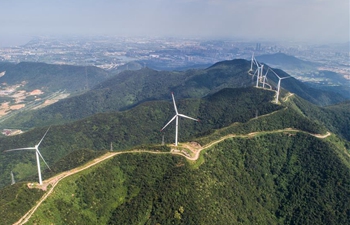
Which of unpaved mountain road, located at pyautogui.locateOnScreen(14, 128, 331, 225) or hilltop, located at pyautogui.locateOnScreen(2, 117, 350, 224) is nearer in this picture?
unpaved mountain road, located at pyautogui.locateOnScreen(14, 128, 331, 225)

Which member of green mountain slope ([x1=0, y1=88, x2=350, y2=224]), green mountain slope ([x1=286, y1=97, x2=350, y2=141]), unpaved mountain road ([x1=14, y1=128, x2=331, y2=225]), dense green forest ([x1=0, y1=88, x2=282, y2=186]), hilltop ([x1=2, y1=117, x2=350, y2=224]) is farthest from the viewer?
green mountain slope ([x1=286, y1=97, x2=350, y2=141])

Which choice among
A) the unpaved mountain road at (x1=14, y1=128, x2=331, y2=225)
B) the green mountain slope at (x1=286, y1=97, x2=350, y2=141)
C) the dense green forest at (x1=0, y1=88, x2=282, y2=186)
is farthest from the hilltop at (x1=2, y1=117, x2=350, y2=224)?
the green mountain slope at (x1=286, y1=97, x2=350, y2=141)

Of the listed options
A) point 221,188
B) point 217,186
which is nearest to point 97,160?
point 217,186

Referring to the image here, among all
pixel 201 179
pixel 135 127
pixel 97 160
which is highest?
pixel 97 160

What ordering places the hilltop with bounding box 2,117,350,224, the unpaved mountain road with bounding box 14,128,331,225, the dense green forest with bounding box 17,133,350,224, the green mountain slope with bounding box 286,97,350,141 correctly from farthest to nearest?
the green mountain slope with bounding box 286,97,350,141
the hilltop with bounding box 2,117,350,224
the dense green forest with bounding box 17,133,350,224
the unpaved mountain road with bounding box 14,128,331,225

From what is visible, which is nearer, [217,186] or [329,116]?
[217,186]

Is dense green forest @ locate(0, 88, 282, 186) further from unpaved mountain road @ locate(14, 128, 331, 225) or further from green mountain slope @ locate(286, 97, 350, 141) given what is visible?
unpaved mountain road @ locate(14, 128, 331, 225)

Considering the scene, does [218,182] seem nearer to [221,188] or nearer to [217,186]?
[217,186]

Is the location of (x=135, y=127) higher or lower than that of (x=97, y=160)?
lower

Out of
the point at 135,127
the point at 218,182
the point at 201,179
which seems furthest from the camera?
the point at 135,127

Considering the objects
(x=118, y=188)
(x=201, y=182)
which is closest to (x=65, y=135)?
(x=118, y=188)
